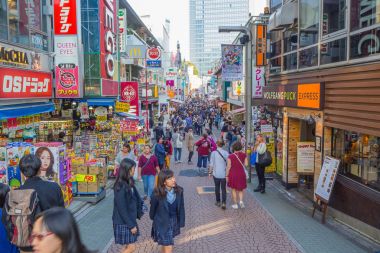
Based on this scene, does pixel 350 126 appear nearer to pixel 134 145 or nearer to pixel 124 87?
pixel 134 145

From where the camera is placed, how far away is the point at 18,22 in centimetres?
1273

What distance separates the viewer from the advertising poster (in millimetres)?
17969

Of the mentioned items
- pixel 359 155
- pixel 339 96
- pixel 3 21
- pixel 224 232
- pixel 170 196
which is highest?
pixel 3 21

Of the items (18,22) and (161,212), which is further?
(18,22)

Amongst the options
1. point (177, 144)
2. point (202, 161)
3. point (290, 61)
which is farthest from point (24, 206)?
point (177, 144)

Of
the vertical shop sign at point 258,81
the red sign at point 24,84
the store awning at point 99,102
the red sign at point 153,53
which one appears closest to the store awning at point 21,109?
the red sign at point 24,84

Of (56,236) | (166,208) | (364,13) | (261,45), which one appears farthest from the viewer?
(261,45)

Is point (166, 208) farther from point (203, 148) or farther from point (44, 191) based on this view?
point (203, 148)

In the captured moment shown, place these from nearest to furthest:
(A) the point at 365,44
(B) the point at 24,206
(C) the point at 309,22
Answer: (B) the point at 24,206, (A) the point at 365,44, (C) the point at 309,22

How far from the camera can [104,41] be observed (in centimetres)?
2036

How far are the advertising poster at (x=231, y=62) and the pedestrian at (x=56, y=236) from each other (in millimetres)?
15756

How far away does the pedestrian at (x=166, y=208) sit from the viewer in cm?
586

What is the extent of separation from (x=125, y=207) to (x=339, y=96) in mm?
5826

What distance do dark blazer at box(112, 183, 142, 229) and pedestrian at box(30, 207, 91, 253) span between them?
9.94 feet
